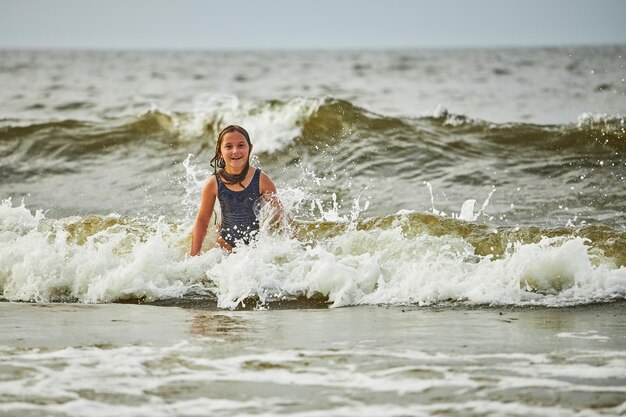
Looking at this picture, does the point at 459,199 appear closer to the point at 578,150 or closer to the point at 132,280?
the point at 578,150

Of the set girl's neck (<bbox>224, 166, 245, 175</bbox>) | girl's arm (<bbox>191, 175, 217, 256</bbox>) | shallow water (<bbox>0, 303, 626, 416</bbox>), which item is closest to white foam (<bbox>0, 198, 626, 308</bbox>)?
girl's arm (<bbox>191, 175, 217, 256</bbox>)

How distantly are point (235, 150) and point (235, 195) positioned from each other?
455 mm

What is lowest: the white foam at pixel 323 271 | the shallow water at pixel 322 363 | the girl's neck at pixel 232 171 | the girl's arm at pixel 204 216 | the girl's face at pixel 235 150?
the shallow water at pixel 322 363

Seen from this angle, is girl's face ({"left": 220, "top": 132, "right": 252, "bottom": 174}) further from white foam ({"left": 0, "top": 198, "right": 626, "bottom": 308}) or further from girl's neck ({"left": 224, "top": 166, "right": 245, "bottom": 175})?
white foam ({"left": 0, "top": 198, "right": 626, "bottom": 308})

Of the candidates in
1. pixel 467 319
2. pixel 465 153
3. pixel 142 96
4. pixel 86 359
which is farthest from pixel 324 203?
pixel 142 96

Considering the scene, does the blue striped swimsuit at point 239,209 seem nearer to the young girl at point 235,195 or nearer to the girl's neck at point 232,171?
the young girl at point 235,195

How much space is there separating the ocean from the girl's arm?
0.15 meters

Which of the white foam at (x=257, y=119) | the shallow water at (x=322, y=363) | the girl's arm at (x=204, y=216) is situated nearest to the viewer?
the shallow water at (x=322, y=363)

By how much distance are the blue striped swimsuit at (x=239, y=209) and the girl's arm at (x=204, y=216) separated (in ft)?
0.21

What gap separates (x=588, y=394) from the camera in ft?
14.5

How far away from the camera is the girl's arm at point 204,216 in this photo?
817cm

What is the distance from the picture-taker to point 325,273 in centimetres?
732

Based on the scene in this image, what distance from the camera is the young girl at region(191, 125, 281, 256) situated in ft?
27.5

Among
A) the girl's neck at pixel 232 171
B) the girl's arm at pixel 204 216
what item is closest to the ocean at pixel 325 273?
the girl's arm at pixel 204 216
